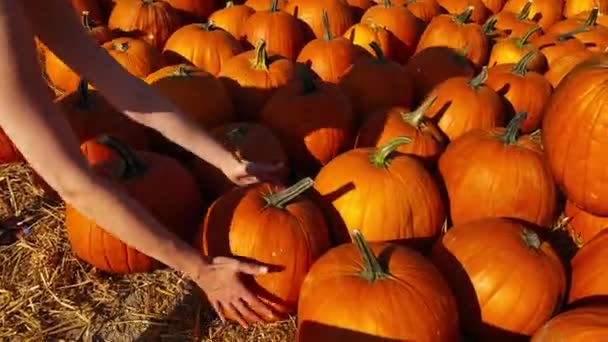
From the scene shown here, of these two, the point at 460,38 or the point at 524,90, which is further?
the point at 460,38

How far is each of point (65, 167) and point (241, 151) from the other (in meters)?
1.45

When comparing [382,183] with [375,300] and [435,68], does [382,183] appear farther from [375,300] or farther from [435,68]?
[435,68]

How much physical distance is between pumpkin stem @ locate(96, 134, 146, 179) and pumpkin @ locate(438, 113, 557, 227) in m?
1.54

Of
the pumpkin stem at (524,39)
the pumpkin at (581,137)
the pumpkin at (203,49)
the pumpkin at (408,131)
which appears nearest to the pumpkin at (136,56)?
the pumpkin at (203,49)

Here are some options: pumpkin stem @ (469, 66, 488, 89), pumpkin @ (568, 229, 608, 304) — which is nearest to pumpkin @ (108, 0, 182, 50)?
A: pumpkin stem @ (469, 66, 488, 89)

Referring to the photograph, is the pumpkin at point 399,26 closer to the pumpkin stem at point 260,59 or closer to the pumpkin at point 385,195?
the pumpkin stem at point 260,59

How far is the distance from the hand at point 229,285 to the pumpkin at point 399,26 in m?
3.03

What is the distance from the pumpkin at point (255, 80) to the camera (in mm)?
3857

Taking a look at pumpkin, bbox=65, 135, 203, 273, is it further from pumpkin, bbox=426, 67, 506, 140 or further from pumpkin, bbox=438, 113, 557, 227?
pumpkin, bbox=426, 67, 506, 140

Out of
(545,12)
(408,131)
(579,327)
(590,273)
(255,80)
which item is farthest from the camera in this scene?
(545,12)

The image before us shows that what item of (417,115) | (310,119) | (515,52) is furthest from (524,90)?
(310,119)

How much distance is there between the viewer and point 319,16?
16.9 feet

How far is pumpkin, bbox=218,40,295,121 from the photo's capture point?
12.7 ft

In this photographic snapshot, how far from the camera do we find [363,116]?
3.97 metres
